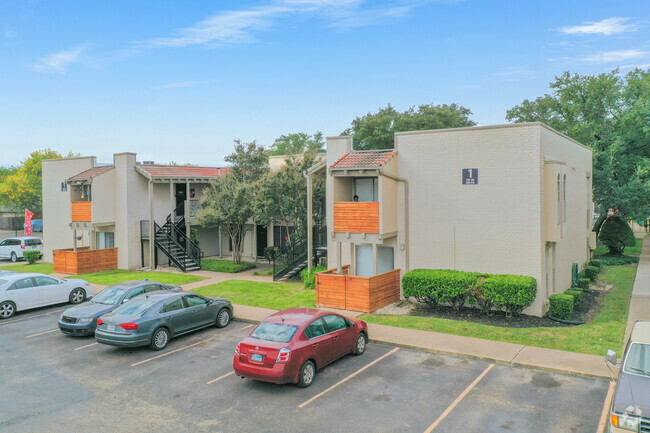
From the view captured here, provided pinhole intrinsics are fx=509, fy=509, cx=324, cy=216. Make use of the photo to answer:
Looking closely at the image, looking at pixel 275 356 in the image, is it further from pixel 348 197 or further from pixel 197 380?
pixel 348 197

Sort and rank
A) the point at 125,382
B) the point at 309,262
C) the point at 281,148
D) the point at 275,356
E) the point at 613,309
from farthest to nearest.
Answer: the point at 281,148 < the point at 309,262 < the point at 613,309 < the point at 125,382 < the point at 275,356

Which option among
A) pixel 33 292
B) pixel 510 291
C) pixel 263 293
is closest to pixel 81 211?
pixel 33 292

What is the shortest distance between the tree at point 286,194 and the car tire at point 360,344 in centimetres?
1213

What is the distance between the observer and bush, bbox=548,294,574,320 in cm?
1623

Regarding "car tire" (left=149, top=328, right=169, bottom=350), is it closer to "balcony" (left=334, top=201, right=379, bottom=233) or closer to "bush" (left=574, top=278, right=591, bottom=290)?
"balcony" (left=334, top=201, right=379, bottom=233)

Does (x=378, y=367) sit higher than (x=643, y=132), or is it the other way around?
(x=643, y=132)

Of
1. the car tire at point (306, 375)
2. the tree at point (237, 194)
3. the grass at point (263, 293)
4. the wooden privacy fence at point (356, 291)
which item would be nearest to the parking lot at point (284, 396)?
the car tire at point (306, 375)

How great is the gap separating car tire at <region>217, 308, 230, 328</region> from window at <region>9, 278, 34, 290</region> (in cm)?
792

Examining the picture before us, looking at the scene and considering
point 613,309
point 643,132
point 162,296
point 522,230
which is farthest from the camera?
point 643,132

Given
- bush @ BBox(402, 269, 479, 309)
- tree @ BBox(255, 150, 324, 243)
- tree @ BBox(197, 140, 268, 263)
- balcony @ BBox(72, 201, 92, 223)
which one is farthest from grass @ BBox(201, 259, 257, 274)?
bush @ BBox(402, 269, 479, 309)

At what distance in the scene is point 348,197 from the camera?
66.9 ft

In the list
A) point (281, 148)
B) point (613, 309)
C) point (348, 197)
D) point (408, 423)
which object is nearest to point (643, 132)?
point (613, 309)

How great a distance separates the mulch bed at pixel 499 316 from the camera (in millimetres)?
15734

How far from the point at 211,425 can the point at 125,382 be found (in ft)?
11.0
